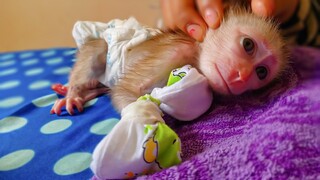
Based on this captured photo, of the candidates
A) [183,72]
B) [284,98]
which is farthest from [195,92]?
[284,98]

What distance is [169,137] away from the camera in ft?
1.65

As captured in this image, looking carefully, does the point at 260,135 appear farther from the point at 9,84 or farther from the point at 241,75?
the point at 9,84

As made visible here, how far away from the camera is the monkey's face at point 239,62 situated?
0.64m

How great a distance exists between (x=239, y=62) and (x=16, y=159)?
1.40 ft

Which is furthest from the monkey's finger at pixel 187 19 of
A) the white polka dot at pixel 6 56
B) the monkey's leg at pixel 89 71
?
the white polka dot at pixel 6 56

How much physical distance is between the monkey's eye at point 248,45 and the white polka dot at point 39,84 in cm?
64

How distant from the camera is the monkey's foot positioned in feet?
2.76

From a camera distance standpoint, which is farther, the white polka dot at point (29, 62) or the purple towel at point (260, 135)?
the white polka dot at point (29, 62)

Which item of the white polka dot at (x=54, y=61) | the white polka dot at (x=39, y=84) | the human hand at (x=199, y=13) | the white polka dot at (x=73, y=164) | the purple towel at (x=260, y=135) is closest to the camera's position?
the purple towel at (x=260, y=135)

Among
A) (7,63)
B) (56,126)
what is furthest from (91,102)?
(7,63)

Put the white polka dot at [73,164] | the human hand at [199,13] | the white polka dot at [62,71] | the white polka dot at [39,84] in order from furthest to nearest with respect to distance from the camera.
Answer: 1. the white polka dot at [62,71]
2. the white polka dot at [39,84]
3. the human hand at [199,13]
4. the white polka dot at [73,164]

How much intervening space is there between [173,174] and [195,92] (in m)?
0.22

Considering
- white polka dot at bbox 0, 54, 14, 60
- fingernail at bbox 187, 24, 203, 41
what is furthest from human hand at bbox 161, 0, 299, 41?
white polka dot at bbox 0, 54, 14, 60

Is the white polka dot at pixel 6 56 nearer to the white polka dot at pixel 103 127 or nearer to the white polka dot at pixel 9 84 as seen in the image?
the white polka dot at pixel 9 84
